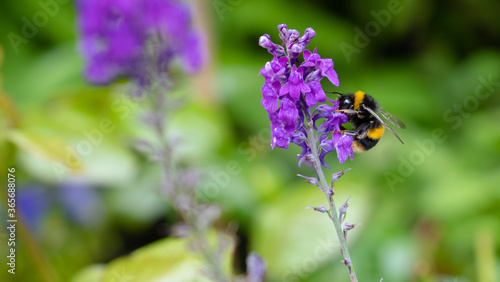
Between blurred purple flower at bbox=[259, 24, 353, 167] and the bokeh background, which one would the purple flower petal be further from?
the bokeh background

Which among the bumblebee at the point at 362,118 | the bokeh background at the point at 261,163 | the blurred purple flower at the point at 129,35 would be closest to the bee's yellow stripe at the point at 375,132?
the bumblebee at the point at 362,118

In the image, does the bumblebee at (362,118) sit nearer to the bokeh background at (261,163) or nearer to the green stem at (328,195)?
the green stem at (328,195)

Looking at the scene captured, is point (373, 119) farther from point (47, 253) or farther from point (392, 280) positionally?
point (47, 253)

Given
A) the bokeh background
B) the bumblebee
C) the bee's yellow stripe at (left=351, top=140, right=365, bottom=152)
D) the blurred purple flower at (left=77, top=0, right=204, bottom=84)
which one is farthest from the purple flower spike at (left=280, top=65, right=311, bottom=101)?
the blurred purple flower at (left=77, top=0, right=204, bottom=84)

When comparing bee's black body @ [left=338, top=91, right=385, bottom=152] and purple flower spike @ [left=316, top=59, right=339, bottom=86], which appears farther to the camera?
bee's black body @ [left=338, top=91, right=385, bottom=152]

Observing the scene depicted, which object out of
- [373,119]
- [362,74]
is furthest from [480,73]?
[373,119]
